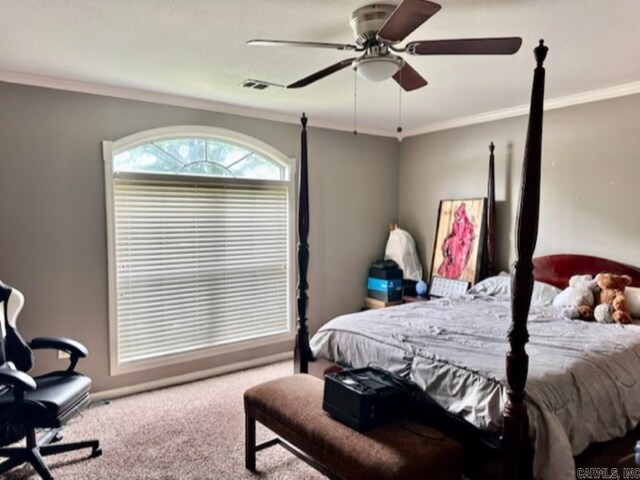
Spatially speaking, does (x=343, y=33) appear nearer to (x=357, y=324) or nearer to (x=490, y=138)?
(x=357, y=324)

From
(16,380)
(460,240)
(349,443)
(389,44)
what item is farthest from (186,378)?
(389,44)

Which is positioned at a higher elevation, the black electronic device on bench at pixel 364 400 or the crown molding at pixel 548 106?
the crown molding at pixel 548 106

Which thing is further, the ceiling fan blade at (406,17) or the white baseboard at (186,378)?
the white baseboard at (186,378)

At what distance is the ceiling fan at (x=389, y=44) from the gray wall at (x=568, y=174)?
2.22m

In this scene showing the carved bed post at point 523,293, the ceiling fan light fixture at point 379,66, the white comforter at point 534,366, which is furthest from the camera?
the ceiling fan light fixture at point 379,66

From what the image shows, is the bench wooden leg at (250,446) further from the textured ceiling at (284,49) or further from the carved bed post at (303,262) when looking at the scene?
the textured ceiling at (284,49)

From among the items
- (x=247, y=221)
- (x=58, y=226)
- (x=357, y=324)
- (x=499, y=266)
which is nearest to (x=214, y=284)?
(x=247, y=221)

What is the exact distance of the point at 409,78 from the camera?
2463 mm

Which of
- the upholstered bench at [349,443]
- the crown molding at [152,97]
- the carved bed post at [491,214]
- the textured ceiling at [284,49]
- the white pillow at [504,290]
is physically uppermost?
the textured ceiling at [284,49]

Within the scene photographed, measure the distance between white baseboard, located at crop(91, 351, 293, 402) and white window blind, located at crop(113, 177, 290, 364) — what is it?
0.80 ft

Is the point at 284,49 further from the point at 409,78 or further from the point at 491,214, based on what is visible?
the point at 491,214

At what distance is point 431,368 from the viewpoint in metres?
2.30

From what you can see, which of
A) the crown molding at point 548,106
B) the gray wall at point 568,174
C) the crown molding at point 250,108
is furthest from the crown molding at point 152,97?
the gray wall at point 568,174

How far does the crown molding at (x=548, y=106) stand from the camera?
136 inches
